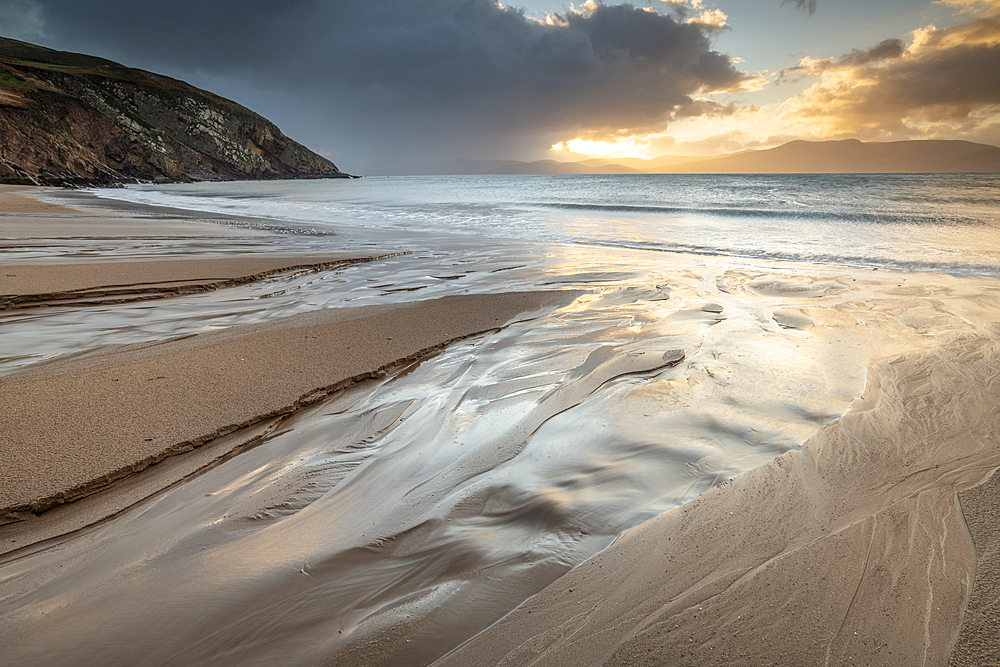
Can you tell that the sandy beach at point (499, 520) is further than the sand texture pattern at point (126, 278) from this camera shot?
No

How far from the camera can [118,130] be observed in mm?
57469

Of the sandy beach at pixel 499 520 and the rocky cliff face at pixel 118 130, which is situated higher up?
the rocky cliff face at pixel 118 130

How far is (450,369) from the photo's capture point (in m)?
3.13

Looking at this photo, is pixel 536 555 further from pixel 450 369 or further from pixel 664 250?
pixel 664 250

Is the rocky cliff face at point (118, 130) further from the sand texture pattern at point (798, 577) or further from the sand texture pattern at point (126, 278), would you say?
the sand texture pattern at point (798, 577)

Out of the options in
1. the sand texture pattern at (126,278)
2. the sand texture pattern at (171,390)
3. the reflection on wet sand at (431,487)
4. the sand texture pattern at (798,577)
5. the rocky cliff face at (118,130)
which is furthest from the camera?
the rocky cliff face at (118,130)

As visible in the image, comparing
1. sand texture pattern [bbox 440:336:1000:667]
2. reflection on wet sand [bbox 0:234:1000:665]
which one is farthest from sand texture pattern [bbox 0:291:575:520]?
sand texture pattern [bbox 440:336:1000:667]

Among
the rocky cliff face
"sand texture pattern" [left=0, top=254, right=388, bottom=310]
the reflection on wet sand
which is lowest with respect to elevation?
the reflection on wet sand

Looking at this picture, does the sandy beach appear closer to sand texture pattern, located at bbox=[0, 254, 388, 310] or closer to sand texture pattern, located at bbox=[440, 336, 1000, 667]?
sand texture pattern, located at bbox=[440, 336, 1000, 667]

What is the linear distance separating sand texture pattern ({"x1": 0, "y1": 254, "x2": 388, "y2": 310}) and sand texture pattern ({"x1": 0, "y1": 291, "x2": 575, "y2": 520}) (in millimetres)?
1805

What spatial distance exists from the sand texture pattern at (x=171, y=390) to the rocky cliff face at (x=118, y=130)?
142 feet

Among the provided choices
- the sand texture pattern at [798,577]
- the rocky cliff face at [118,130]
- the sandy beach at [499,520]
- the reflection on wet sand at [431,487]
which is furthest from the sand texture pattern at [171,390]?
the rocky cliff face at [118,130]

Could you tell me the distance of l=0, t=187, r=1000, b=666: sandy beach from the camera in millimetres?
1193

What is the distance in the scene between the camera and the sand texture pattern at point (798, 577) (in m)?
1.14
